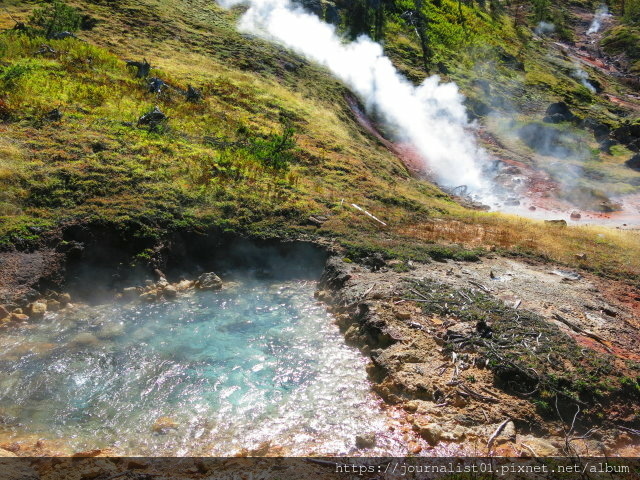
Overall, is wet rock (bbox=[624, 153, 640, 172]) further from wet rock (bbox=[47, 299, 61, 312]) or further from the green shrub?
the green shrub

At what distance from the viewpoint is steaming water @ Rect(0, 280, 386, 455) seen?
6660 mm

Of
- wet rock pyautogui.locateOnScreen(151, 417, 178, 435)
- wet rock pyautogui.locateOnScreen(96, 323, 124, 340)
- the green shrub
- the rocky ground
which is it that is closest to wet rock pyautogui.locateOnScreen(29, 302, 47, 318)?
wet rock pyautogui.locateOnScreen(96, 323, 124, 340)

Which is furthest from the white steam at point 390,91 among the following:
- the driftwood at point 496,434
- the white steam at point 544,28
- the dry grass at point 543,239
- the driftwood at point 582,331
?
the white steam at point 544,28

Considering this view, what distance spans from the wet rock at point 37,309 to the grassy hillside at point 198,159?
179 centimetres

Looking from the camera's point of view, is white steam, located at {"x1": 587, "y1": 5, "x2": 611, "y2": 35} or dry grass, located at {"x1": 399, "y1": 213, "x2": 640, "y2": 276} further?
white steam, located at {"x1": 587, "y1": 5, "x2": 611, "y2": 35}

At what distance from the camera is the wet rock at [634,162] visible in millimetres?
31556

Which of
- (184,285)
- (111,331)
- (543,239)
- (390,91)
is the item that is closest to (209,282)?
(184,285)

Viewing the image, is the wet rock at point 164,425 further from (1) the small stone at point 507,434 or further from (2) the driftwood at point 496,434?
(1) the small stone at point 507,434

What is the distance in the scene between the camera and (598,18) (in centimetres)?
7131

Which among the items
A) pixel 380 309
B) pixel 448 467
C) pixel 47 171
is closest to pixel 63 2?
pixel 47 171

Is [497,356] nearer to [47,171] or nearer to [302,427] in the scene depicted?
[302,427]

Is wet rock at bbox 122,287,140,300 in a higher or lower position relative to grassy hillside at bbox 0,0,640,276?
lower

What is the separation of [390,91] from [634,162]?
2007 centimetres

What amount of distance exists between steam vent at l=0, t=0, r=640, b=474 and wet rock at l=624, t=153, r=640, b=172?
9.07 feet
